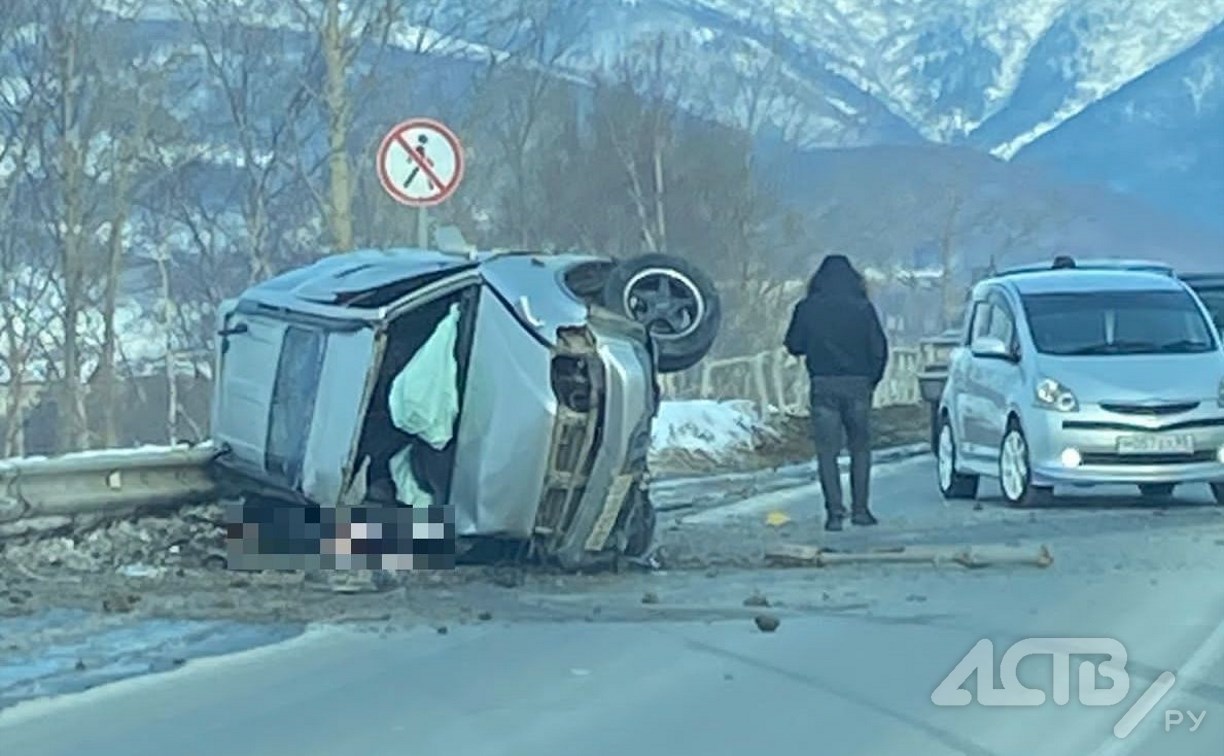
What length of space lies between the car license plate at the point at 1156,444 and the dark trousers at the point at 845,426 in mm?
2000

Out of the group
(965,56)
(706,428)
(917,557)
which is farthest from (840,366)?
(965,56)

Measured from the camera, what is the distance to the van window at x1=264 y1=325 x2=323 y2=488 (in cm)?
1370

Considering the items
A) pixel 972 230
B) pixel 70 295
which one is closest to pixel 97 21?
pixel 70 295

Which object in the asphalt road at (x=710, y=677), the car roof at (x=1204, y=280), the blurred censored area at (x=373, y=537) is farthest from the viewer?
the car roof at (x=1204, y=280)

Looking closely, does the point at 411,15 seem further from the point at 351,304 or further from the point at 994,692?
the point at 994,692

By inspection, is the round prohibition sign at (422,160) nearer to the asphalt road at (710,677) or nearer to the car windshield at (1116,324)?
the car windshield at (1116,324)

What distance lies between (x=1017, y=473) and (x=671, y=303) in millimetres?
4404

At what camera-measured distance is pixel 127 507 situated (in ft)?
48.3

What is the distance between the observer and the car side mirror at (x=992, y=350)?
18.6 m

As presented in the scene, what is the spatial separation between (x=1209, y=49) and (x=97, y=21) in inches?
2810

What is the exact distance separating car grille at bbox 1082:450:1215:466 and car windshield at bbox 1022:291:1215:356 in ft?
3.08

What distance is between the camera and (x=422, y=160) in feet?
59.6

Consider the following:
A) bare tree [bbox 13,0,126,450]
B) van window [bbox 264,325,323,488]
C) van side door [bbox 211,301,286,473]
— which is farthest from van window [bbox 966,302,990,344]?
bare tree [bbox 13,0,126,450]

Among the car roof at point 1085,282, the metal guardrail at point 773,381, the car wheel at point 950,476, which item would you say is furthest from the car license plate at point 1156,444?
the metal guardrail at point 773,381
